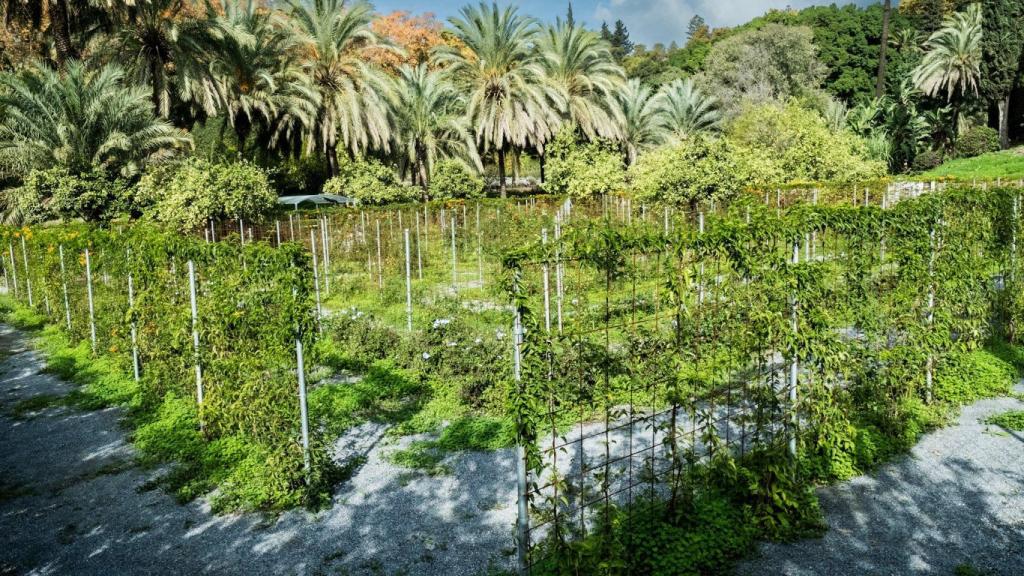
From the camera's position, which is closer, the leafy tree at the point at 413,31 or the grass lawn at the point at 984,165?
the grass lawn at the point at 984,165

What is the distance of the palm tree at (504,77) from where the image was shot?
93.6 ft

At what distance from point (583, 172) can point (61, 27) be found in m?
18.9

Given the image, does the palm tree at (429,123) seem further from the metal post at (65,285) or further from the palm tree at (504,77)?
the metal post at (65,285)

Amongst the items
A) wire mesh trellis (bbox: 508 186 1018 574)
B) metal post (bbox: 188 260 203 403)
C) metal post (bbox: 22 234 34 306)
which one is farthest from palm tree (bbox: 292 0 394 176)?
wire mesh trellis (bbox: 508 186 1018 574)

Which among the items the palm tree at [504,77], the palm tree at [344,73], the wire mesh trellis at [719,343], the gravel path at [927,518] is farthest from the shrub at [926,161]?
the gravel path at [927,518]

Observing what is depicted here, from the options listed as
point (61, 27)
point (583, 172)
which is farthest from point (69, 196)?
point (583, 172)

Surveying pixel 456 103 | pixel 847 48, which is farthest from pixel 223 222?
pixel 847 48

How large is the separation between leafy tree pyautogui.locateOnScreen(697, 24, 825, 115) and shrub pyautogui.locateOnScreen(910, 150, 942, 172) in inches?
328

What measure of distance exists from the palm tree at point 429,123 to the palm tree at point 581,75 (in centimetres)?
503

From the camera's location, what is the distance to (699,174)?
16781 millimetres

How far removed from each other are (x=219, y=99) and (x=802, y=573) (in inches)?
1040

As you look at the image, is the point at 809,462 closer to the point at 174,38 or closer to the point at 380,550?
the point at 380,550

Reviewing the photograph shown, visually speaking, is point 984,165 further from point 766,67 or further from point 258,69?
point 258,69

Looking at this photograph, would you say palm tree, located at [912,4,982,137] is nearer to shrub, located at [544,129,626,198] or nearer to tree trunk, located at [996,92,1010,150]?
tree trunk, located at [996,92,1010,150]
